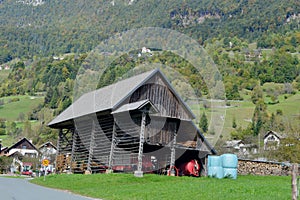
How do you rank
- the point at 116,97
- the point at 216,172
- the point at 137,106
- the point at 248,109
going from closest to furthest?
the point at 137,106
the point at 216,172
the point at 116,97
the point at 248,109

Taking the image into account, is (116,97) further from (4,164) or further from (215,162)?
(4,164)

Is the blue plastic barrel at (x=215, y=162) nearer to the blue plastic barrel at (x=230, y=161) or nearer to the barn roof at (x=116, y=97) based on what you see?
the blue plastic barrel at (x=230, y=161)

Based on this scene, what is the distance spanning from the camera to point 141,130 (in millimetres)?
34688

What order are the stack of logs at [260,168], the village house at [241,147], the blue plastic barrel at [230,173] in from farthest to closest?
the village house at [241,147]
the stack of logs at [260,168]
the blue plastic barrel at [230,173]

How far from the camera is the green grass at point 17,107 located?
17036 centimetres

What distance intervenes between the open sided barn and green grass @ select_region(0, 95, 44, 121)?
5205 inches

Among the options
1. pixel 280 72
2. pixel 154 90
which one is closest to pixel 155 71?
pixel 154 90

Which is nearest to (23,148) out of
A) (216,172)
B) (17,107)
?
(17,107)

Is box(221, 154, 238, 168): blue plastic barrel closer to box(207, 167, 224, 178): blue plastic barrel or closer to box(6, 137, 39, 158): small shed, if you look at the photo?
box(207, 167, 224, 178): blue plastic barrel

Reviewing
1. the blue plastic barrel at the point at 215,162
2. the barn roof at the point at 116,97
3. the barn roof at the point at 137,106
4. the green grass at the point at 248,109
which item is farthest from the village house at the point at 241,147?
the barn roof at the point at 137,106

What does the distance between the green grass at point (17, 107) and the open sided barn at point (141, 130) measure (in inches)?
5205

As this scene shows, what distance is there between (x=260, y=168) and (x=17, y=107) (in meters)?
147

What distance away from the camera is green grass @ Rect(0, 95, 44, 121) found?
559ft

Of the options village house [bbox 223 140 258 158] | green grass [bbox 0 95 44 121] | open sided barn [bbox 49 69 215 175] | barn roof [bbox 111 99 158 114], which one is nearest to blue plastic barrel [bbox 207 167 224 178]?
open sided barn [bbox 49 69 215 175]
